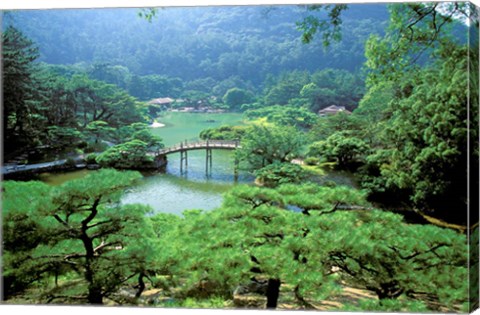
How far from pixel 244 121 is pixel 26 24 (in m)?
2.44

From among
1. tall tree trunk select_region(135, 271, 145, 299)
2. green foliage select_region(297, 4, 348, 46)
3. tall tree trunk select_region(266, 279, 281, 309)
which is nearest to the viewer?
tall tree trunk select_region(266, 279, 281, 309)

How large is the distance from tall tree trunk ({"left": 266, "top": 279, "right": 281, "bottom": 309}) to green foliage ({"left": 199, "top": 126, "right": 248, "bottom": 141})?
1.58m

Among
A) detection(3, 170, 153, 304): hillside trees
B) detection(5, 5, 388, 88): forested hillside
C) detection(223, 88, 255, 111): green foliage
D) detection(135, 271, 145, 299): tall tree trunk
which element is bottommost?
detection(135, 271, 145, 299): tall tree trunk

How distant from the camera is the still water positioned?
671 centimetres

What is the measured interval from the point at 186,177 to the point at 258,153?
2.72 feet

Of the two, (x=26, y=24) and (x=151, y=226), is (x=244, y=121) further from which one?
(x=26, y=24)

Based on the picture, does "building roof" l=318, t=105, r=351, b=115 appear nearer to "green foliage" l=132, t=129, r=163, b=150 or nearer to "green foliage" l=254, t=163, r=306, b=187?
"green foliage" l=254, t=163, r=306, b=187

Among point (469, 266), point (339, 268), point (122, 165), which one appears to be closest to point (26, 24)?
point (122, 165)

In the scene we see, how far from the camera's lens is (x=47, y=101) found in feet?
23.3

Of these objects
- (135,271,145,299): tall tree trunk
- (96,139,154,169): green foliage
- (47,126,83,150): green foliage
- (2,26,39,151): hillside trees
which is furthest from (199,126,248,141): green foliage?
(2,26,39,151): hillside trees

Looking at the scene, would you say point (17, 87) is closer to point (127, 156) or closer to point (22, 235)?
point (127, 156)

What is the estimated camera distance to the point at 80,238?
653cm

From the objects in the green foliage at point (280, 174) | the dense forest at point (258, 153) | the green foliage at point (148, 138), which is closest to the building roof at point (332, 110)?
the dense forest at point (258, 153)

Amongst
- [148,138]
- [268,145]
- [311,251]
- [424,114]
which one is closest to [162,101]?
[148,138]
